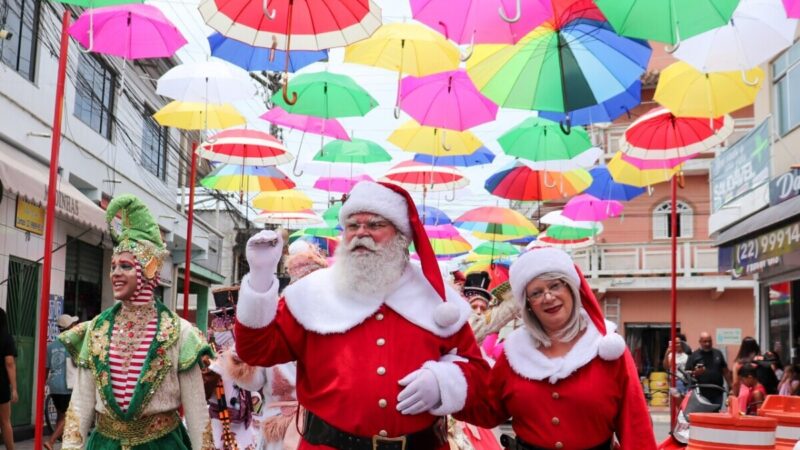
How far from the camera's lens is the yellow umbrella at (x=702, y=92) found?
8.54m

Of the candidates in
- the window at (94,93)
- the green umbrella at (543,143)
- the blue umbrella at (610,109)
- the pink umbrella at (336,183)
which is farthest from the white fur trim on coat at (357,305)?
the window at (94,93)

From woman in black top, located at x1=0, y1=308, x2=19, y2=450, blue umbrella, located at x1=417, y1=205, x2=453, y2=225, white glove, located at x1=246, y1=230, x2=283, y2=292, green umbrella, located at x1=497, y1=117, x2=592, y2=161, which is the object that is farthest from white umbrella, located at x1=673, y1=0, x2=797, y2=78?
blue umbrella, located at x1=417, y1=205, x2=453, y2=225

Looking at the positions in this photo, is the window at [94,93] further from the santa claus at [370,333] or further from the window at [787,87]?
the santa claus at [370,333]

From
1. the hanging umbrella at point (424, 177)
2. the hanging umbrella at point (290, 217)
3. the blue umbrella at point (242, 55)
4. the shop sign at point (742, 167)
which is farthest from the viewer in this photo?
the shop sign at point (742, 167)

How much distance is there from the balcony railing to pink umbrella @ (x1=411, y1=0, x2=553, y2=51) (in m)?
24.0

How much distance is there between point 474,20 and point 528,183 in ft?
19.9

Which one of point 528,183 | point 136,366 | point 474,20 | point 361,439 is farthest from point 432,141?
point 361,439

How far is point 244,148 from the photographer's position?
11719 millimetres

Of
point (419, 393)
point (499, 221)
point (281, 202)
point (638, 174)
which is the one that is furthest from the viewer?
point (281, 202)

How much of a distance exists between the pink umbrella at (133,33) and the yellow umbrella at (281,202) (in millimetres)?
6579

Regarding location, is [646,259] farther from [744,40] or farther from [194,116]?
[744,40]

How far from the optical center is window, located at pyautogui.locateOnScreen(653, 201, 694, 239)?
3134 centimetres

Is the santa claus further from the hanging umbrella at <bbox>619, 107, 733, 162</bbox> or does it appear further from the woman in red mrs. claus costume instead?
the hanging umbrella at <bbox>619, 107, 733, 162</bbox>

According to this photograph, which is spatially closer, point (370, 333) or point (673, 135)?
point (370, 333)
